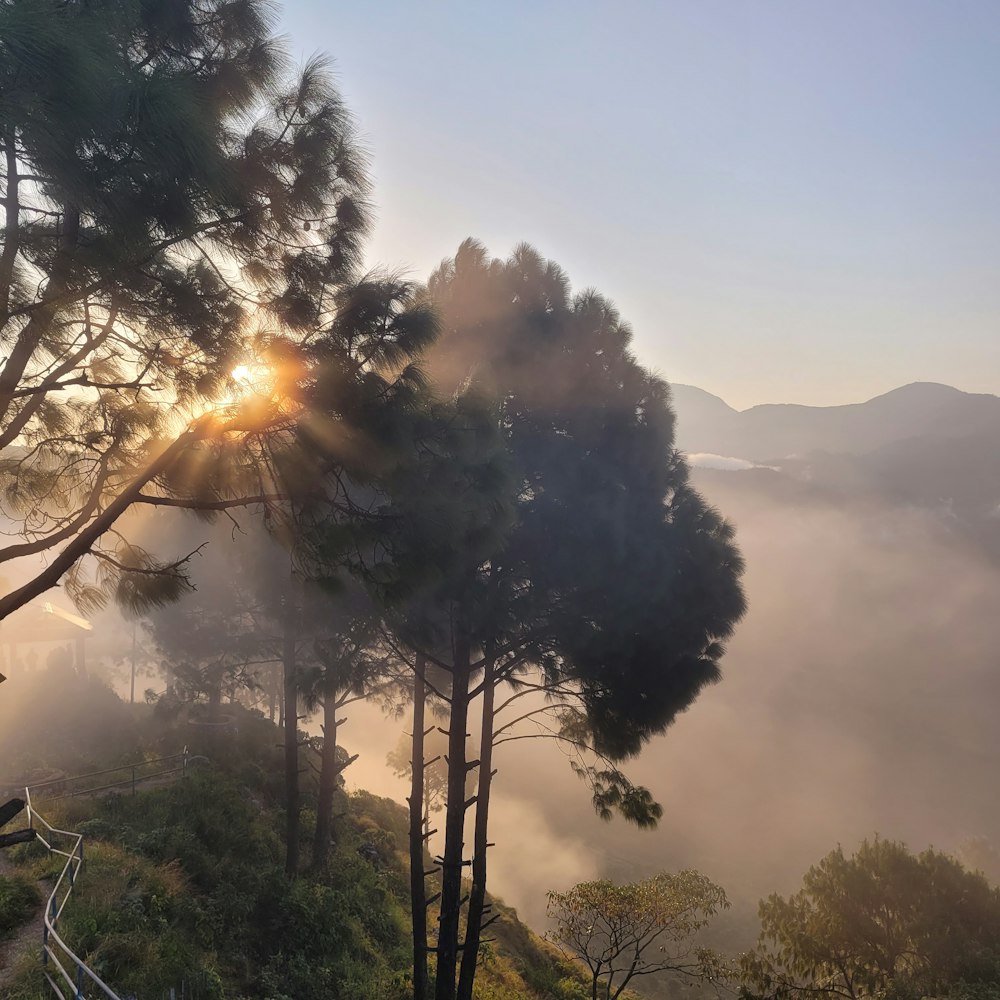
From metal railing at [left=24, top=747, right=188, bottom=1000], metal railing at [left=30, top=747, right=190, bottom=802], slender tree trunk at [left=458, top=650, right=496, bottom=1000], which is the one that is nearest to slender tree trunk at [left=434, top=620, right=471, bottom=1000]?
slender tree trunk at [left=458, top=650, right=496, bottom=1000]

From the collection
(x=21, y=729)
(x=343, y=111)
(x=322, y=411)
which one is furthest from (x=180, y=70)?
(x=21, y=729)

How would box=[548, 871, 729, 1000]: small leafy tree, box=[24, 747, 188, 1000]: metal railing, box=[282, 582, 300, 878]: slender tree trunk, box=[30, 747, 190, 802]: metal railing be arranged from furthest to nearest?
box=[30, 747, 190, 802]: metal railing, box=[282, 582, 300, 878]: slender tree trunk, box=[548, 871, 729, 1000]: small leafy tree, box=[24, 747, 188, 1000]: metal railing

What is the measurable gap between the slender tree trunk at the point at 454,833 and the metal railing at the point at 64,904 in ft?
15.1

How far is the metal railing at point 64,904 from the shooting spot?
5.37 metres

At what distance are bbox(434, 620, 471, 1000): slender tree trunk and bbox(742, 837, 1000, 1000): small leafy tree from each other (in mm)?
11232

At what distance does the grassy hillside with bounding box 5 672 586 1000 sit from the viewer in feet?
28.5

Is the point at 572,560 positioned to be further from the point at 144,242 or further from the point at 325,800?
the point at 325,800

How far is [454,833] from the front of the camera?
1038 cm

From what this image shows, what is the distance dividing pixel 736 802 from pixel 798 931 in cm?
8093

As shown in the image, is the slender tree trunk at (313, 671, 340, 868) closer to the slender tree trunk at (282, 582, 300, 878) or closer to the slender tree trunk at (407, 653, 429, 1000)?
the slender tree trunk at (282, 582, 300, 878)

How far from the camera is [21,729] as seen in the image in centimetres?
2767

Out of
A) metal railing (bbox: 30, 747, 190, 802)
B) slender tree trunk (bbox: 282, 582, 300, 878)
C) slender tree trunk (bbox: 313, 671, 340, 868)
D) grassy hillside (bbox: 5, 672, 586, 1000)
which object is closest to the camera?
grassy hillside (bbox: 5, 672, 586, 1000)

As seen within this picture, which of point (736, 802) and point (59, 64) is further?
point (736, 802)

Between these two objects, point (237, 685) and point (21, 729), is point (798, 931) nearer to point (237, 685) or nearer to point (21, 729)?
point (237, 685)
